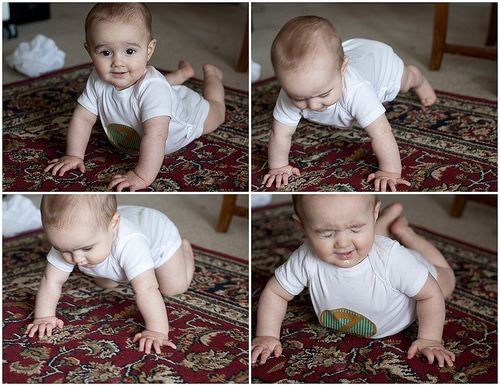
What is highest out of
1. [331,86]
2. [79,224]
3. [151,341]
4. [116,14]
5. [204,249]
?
[116,14]

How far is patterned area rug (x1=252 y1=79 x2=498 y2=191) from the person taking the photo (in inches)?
51.9

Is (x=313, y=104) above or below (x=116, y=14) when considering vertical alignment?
below

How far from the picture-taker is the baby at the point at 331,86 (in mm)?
1074

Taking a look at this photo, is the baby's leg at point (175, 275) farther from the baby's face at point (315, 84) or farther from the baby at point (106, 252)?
the baby's face at point (315, 84)

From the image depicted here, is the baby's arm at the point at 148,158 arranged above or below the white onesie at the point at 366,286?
above

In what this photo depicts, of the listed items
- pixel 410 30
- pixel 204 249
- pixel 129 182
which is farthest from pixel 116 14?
pixel 410 30

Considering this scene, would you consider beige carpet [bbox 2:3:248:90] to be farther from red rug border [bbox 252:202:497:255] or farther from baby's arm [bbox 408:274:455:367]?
baby's arm [bbox 408:274:455:367]

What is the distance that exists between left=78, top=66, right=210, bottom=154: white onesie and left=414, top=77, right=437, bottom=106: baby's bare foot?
0.53 meters

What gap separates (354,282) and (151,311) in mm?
375

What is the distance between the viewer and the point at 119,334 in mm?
1241

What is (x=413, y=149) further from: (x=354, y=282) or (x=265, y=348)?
(x=265, y=348)

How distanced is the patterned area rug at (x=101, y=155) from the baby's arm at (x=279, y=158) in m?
0.07

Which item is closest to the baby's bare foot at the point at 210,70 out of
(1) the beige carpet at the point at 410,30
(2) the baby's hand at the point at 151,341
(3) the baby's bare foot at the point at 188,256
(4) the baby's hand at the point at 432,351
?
(1) the beige carpet at the point at 410,30

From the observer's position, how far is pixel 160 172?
51.9 inches
